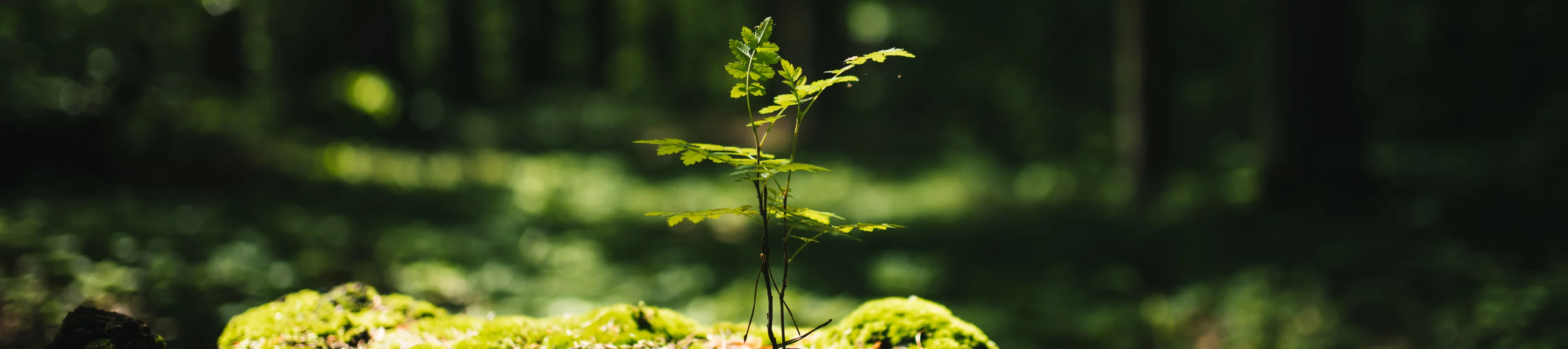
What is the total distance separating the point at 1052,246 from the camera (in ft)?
29.1

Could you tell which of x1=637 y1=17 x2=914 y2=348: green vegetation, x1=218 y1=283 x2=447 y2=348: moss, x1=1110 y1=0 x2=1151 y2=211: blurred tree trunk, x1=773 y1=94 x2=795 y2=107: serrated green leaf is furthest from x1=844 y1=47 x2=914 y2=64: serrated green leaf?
x1=1110 y1=0 x2=1151 y2=211: blurred tree trunk

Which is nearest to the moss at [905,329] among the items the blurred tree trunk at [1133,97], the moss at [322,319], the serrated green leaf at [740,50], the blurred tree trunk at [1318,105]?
the serrated green leaf at [740,50]

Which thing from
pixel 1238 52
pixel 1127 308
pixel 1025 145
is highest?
pixel 1238 52

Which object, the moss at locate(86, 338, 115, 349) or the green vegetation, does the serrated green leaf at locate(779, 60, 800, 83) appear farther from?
the moss at locate(86, 338, 115, 349)

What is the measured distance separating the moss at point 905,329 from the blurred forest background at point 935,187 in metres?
0.68

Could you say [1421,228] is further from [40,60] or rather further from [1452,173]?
[40,60]

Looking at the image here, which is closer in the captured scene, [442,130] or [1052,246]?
[1052,246]

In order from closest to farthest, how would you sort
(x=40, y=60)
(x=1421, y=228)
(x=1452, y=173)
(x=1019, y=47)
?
1. (x=1421, y=228)
2. (x=1452, y=173)
3. (x=40, y=60)
4. (x=1019, y=47)

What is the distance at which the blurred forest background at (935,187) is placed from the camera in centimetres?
621

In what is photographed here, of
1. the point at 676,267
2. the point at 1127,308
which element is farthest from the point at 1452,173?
the point at 676,267

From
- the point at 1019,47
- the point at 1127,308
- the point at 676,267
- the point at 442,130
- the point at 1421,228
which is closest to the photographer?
the point at 1127,308

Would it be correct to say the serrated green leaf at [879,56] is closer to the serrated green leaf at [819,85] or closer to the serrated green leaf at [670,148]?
the serrated green leaf at [819,85]

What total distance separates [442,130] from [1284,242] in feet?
48.9

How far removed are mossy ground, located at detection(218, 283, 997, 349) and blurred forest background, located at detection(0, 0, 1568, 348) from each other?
697mm
